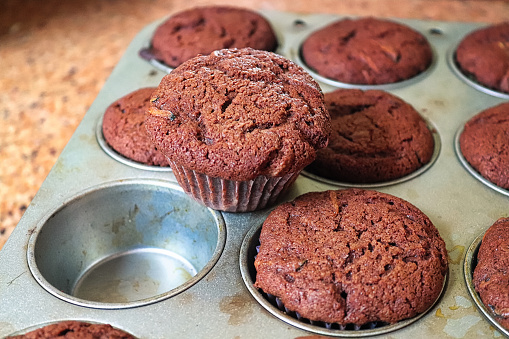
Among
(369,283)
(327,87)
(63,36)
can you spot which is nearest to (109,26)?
(63,36)

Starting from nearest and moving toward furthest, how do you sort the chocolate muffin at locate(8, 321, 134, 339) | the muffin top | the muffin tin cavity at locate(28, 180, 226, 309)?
the chocolate muffin at locate(8, 321, 134, 339) < the muffin top < the muffin tin cavity at locate(28, 180, 226, 309)

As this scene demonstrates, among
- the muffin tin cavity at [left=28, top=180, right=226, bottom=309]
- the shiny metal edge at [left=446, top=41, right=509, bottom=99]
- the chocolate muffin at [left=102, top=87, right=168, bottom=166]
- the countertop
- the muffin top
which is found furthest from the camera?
the countertop

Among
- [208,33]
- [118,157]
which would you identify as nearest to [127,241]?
[118,157]

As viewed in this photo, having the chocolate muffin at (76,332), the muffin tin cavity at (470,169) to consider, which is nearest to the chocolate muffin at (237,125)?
the chocolate muffin at (76,332)

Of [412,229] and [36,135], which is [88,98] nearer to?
[36,135]

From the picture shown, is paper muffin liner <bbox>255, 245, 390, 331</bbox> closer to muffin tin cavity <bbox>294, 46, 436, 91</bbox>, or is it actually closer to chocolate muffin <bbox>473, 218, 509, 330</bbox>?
chocolate muffin <bbox>473, 218, 509, 330</bbox>

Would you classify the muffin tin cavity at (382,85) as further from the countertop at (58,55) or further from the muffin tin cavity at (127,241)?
the countertop at (58,55)

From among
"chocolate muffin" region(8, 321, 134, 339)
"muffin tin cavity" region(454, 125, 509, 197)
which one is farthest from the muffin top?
"muffin tin cavity" region(454, 125, 509, 197)

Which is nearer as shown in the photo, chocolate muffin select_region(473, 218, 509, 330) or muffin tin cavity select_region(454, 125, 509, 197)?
chocolate muffin select_region(473, 218, 509, 330)
